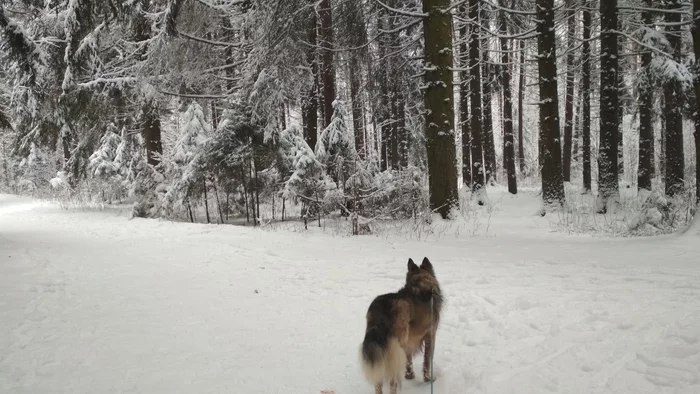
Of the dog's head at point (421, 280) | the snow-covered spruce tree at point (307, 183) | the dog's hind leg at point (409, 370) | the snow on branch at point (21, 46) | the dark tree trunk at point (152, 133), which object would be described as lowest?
the dog's hind leg at point (409, 370)

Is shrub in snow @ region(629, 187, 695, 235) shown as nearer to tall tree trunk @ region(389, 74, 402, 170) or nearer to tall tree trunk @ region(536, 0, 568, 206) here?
tall tree trunk @ region(536, 0, 568, 206)

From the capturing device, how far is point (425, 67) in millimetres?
10070

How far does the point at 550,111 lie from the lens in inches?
464

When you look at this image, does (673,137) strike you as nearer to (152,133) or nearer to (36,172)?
(152,133)

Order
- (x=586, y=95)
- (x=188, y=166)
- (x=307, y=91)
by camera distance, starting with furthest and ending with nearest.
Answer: (x=586, y=95) < (x=307, y=91) < (x=188, y=166)

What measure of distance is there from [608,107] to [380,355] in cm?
1182

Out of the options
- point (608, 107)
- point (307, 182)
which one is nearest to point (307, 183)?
point (307, 182)

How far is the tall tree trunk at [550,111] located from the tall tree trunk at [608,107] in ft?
3.73

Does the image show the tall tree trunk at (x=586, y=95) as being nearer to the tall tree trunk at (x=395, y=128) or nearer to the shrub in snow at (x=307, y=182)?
the tall tree trunk at (x=395, y=128)

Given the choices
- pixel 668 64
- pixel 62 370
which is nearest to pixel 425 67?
pixel 668 64

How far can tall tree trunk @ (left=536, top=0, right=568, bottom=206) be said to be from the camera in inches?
460

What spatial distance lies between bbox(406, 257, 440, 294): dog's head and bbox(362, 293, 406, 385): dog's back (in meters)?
0.42

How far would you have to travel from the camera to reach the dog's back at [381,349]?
2.68 meters

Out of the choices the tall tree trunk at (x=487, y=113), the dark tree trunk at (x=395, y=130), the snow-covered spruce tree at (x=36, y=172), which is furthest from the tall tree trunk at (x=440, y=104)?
the snow-covered spruce tree at (x=36, y=172)
